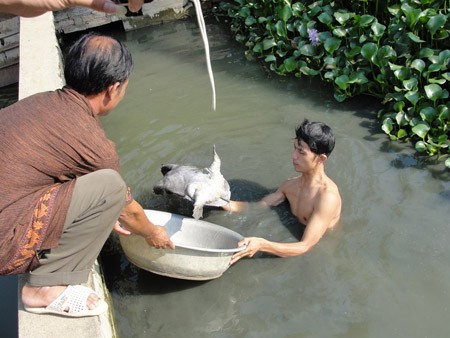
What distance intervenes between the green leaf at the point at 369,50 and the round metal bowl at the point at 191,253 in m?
2.76

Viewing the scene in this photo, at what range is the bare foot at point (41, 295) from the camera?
103 inches

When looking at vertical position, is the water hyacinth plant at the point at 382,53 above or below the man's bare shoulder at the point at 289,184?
above

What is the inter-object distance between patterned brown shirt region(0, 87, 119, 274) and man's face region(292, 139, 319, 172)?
62.8 inches

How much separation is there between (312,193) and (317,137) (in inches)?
18.7

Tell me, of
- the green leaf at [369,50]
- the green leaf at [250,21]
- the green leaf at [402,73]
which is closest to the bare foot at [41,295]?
the green leaf at [402,73]

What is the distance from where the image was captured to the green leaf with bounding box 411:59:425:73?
479 cm

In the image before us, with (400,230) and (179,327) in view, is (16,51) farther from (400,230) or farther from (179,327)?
(400,230)

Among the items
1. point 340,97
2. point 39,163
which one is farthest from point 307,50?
point 39,163

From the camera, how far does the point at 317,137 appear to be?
140 inches

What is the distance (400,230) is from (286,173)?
117 cm

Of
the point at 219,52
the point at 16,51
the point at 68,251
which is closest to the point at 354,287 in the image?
the point at 68,251

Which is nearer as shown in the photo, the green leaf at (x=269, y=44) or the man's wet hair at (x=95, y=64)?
the man's wet hair at (x=95, y=64)

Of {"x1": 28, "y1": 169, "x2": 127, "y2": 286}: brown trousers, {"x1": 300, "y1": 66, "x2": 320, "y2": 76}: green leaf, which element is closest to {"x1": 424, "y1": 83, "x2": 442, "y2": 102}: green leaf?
{"x1": 300, "y1": 66, "x2": 320, "y2": 76}: green leaf

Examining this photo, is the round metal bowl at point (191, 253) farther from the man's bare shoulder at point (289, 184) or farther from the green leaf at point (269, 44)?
the green leaf at point (269, 44)
